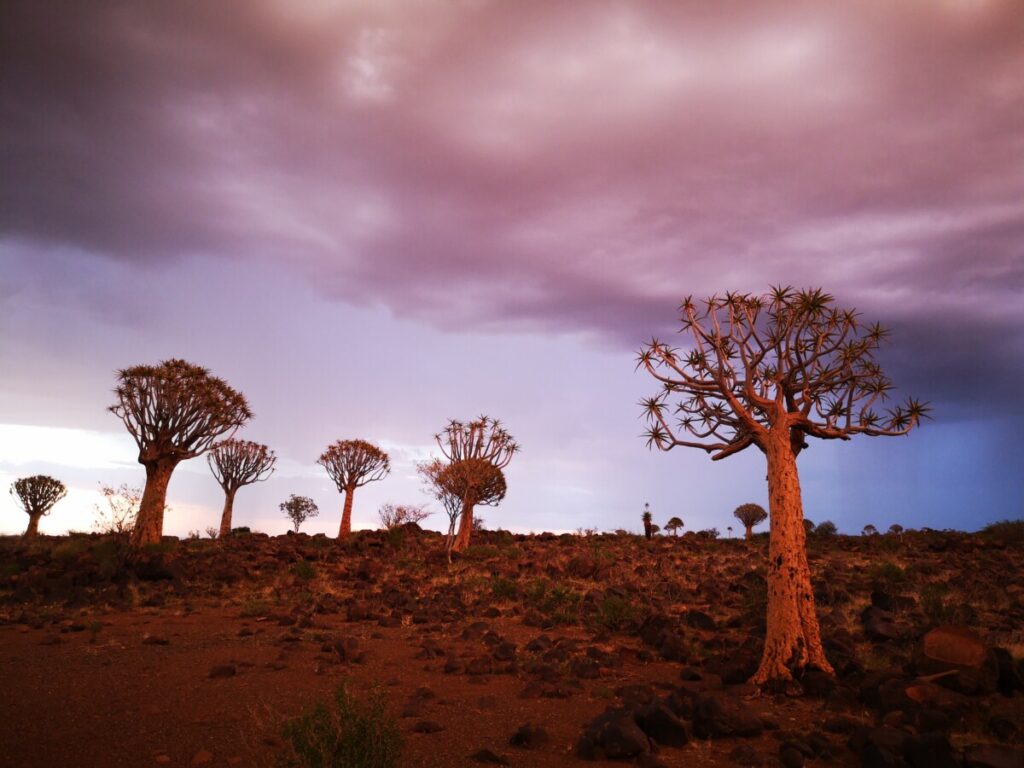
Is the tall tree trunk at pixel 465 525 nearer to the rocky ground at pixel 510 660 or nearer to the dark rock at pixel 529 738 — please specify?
the rocky ground at pixel 510 660

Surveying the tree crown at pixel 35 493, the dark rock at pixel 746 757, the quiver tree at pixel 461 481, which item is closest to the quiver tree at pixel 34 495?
the tree crown at pixel 35 493

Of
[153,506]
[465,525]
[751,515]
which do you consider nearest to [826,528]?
[751,515]

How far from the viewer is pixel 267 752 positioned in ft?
28.1

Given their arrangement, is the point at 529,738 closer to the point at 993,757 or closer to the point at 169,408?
the point at 993,757

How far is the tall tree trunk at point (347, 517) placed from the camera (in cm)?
3812

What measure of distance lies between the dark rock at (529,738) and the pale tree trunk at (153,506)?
73.4 feet

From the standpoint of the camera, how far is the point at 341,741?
258 inches

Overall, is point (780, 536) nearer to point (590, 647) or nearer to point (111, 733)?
point (590, 647)

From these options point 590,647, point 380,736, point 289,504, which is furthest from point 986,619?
point 289,504

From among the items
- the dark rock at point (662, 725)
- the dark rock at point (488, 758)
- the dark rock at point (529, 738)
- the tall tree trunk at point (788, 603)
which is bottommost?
the dark rock at point (488, 758)

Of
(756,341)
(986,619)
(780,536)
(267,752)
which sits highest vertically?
(756,341)

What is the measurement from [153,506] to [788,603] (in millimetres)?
24735

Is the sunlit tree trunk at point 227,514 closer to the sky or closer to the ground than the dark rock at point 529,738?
closer to the sky

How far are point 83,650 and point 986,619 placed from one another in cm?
1970
